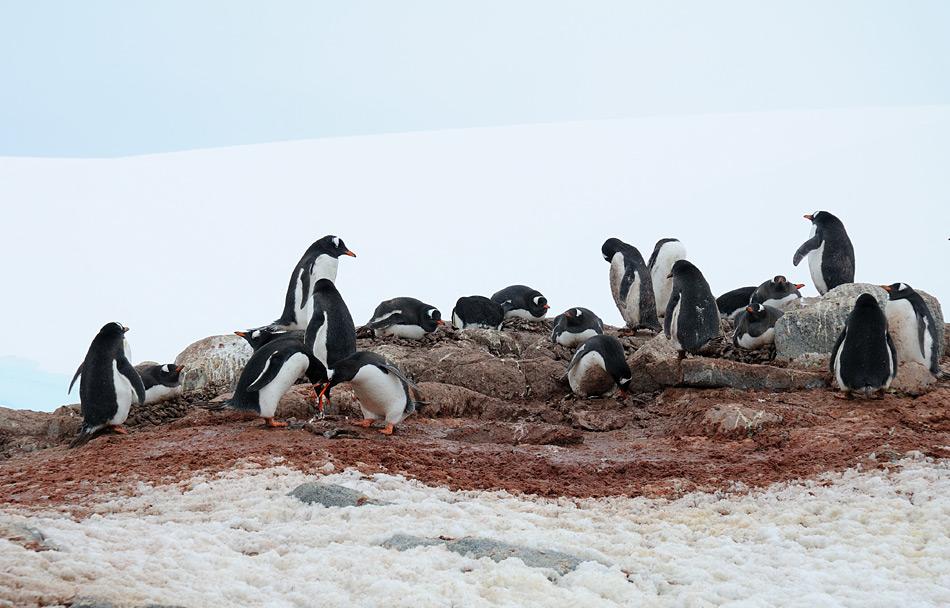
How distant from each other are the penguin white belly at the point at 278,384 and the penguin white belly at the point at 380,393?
1.59ft

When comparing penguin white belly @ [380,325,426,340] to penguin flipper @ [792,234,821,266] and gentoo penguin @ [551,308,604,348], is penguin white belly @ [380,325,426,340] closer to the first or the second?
gentoo penguin @ [551,308,604,348]

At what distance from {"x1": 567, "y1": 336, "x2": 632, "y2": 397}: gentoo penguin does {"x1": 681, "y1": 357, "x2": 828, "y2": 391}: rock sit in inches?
27.1

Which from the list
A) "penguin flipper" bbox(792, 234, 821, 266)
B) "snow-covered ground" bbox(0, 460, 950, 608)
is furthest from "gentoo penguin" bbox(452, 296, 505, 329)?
"snow-covered ground" bbox(0, 460, 950, 608)

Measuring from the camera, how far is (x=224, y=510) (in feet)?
16.4

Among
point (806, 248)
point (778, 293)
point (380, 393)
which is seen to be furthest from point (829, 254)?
point (380, 393)

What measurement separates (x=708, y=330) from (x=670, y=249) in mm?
2973

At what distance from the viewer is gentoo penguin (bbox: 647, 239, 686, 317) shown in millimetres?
13188

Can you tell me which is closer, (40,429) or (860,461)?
(860,461)

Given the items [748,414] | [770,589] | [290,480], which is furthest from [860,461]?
[290,480]

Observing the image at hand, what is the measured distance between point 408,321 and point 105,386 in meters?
3.87

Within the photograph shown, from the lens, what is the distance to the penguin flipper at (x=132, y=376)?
Result: 28.8ft

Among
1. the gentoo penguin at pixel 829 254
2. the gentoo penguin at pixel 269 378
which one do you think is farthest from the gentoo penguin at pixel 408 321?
the gentoo penguin at pixel 829 254

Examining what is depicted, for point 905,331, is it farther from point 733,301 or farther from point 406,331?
point 406,331

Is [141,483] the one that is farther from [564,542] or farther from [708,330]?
[708,330]
